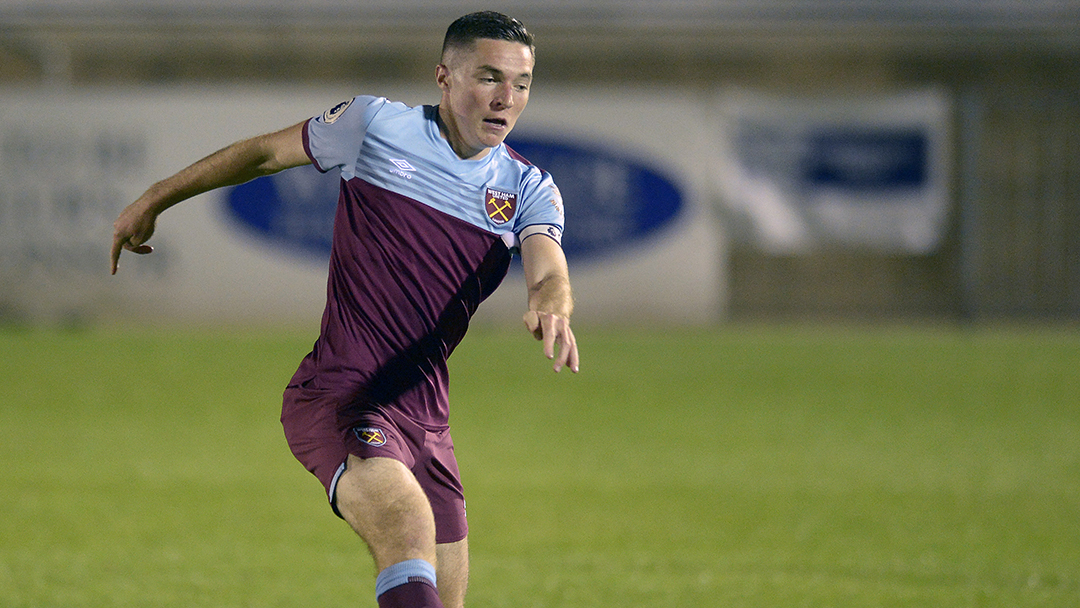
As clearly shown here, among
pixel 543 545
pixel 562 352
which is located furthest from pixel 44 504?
pixel 562 352

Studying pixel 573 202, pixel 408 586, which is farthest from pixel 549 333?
pixel 573 202

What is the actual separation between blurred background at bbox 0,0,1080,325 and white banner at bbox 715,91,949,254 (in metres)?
0.03

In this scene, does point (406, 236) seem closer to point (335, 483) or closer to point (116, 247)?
point (335, 483)

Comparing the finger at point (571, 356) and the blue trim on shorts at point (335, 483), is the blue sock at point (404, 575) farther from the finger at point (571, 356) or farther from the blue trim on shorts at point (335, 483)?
the finger at point (571, 356)

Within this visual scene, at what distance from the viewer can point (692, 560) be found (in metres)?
6.16

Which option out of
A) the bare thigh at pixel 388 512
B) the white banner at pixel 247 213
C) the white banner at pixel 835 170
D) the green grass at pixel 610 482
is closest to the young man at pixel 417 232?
the bare thigh at pixel 388 512

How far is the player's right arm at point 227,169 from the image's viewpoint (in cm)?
370

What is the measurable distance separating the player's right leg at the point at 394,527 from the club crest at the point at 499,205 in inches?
30.8

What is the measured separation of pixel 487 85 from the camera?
357 centimetres

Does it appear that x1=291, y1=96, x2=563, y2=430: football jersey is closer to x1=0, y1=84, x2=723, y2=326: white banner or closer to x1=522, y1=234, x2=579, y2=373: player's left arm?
x1=522, y1=234, x2=579, y2=373: player's left arm

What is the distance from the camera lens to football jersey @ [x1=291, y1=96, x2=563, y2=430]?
12.0ft

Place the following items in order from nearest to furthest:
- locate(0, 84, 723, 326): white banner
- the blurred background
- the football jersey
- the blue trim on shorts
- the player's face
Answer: the blue trim on shorts
the player's face
the football jersey
locate(0, 84, 723, 326): white banner
the blurred background

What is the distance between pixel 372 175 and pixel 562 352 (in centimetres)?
95

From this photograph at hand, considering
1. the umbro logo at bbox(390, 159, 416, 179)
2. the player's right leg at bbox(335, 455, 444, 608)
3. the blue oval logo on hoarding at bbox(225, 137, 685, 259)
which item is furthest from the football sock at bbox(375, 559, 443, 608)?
the blue oval logo on hoarding at bbox(225, 137, 685, 259)
